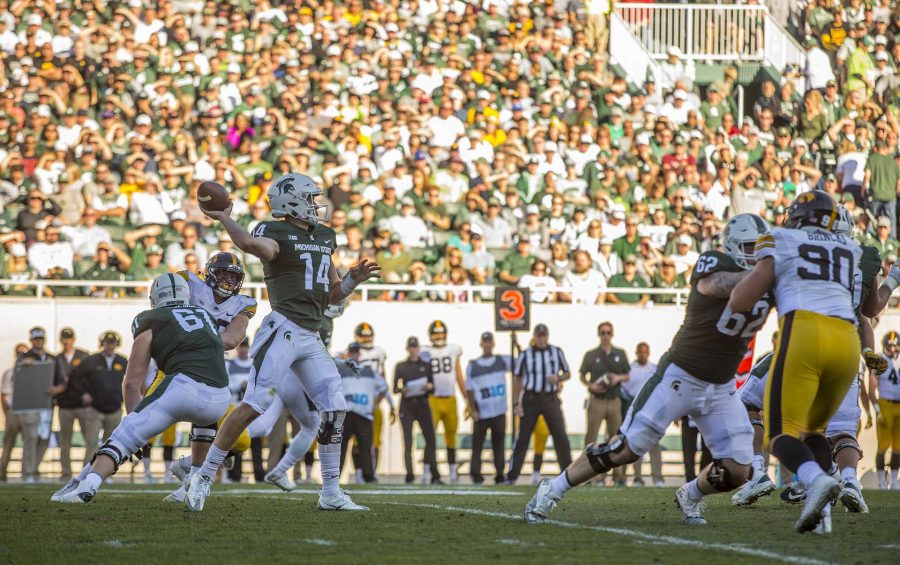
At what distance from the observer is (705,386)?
7422mm

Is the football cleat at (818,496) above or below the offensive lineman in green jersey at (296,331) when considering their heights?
below

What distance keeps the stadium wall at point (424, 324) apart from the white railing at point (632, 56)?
18.7ft

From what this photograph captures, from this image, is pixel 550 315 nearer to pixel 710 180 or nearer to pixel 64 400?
pixel 710 180

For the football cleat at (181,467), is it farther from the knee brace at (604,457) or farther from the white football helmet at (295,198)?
the knee brace at (604,457)

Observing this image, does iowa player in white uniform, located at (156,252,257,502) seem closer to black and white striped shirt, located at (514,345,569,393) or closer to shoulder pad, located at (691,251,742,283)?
shoulder pad, located at (691,251,742,283)

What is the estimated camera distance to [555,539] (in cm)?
679

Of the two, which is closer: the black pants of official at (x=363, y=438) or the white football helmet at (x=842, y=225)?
the white football helmet at (x=842, y=225)

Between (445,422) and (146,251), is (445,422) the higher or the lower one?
the lower one

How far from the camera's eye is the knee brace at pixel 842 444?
935cm

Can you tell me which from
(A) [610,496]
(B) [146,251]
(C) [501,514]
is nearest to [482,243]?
(B) [146,251]

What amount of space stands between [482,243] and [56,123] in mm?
5836

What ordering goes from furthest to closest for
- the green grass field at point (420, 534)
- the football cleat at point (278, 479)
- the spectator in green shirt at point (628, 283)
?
the spectator in green shirt at point (628, 283)
the football cleat at point (278, 479)
the green grass field at point (420, 534)

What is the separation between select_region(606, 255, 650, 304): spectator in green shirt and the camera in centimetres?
1808

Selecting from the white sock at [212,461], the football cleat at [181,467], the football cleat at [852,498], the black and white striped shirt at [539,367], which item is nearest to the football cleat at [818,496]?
the football cleat at [852,498]
